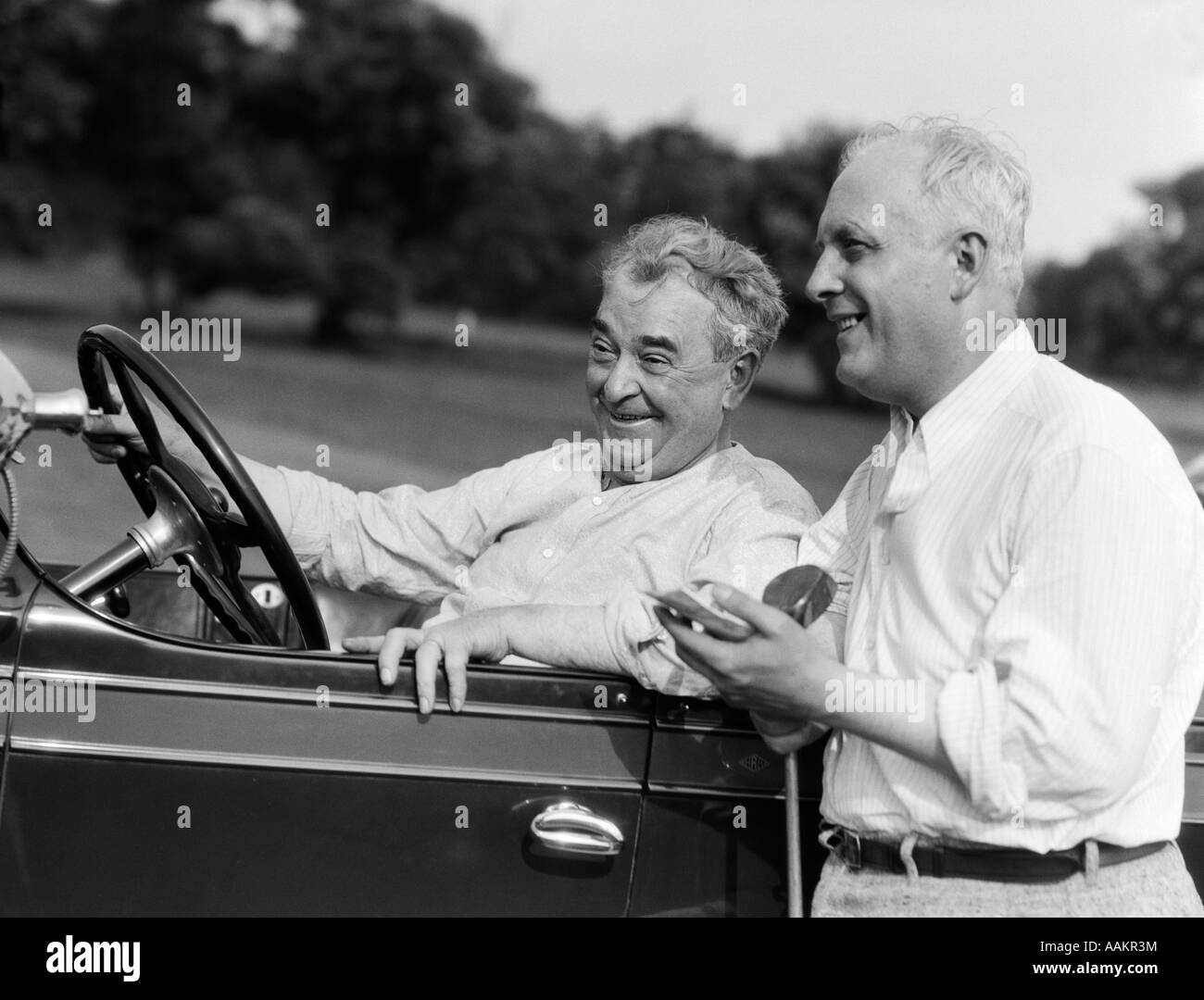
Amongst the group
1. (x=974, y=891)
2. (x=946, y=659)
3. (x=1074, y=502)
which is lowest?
(x=974, y=891)

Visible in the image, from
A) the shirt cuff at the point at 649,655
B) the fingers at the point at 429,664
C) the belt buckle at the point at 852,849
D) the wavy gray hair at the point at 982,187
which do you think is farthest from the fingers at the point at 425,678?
the wavy gray hair at the point at 982,187

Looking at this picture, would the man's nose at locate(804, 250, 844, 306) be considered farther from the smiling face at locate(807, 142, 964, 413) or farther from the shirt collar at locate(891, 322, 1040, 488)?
the shirt collar at locate(891, 322, 1040, 488)

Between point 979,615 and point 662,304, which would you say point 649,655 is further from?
point 662,304

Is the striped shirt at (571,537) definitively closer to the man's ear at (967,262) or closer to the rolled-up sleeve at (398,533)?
the rolled-up sleeve at (398,533)

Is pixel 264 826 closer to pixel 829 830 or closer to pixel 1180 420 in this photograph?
pixel 829 830

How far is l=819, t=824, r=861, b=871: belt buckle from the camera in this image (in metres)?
1.94

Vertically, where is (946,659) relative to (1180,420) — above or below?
below

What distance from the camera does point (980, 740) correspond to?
171 centimetres

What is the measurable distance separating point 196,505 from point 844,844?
1206 millimetres

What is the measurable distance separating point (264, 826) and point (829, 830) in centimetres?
81

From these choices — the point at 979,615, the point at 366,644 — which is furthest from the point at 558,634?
the point at 979,615

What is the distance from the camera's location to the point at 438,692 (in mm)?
2023

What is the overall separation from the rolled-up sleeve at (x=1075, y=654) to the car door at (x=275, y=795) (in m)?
0.54
